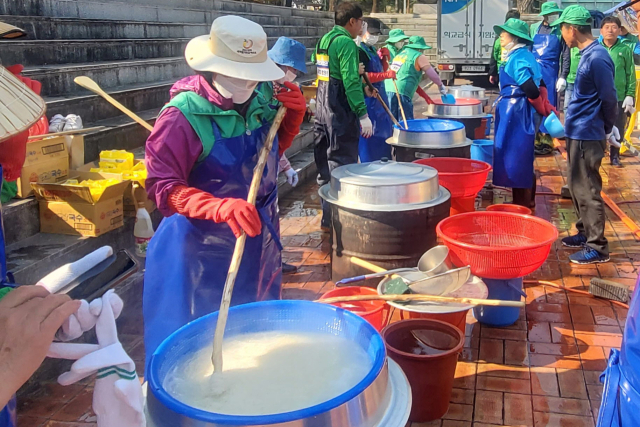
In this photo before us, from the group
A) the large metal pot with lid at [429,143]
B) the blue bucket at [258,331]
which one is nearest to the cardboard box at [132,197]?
the blue bucket at [258,331]

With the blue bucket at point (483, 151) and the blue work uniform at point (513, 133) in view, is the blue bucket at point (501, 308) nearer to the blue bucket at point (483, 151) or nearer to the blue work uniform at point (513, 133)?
the blue work uniform at point (513, 133)

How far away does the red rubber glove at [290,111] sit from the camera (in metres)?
2.75

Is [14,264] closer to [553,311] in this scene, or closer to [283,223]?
[283,223]

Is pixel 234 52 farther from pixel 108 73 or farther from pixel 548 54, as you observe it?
pixel 548 54

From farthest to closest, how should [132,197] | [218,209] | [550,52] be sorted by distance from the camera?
[550,52] < [132,197] < [218,209]

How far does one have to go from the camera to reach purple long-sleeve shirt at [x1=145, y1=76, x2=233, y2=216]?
2.32m

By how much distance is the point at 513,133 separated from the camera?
6.10m

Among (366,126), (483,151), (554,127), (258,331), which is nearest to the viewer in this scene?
(258,331)

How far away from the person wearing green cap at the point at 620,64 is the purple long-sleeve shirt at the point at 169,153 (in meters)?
6.76

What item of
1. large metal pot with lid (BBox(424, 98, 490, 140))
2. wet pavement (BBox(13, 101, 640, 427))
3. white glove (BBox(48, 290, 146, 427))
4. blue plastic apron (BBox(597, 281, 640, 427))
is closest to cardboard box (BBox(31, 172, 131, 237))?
wet pavement (BBox(13, 101, 640, 427))

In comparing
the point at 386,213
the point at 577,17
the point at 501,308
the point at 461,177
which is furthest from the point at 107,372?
the point at 577,17

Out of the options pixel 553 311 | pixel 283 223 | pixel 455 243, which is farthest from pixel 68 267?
pixel 283 223

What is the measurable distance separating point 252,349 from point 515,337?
2.39 meters

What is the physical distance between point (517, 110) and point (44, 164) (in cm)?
450
